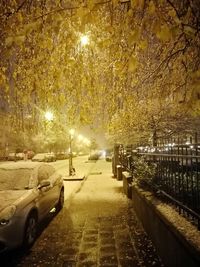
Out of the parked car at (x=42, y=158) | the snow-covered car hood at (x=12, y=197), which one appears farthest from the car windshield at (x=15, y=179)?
the parked car at (x=42, y=158)

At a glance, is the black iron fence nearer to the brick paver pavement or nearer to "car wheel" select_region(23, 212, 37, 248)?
the brick paver pavement

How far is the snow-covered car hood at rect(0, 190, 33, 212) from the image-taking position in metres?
6.91

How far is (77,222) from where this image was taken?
9336 millimetres

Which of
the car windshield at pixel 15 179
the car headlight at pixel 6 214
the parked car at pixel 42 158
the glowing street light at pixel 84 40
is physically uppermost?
the glowing street light at pixel 84 40

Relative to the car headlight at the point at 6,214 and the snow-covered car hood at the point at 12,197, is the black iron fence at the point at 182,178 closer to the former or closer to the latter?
the snow-covered car hood at the point at 12,197

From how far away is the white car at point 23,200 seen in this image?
651cm

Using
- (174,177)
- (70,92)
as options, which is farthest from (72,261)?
(70,92)

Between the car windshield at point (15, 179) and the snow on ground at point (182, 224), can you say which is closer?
the snow on ground at point (182, 224)

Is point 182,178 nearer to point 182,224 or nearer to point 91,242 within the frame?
point 182,224

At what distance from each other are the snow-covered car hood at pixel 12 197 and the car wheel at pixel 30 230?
0.45 metres

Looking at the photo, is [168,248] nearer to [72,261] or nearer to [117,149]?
[72,261]

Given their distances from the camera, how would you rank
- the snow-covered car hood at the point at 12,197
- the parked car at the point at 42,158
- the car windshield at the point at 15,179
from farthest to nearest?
Result: 1. the parked car at the point at 42,158
2. the car windshield at the point at 15,179
3. the snow-covered car hood at the point at 12,197

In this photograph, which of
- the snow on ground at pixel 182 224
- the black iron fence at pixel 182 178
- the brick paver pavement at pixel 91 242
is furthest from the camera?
the brick paver pavement at pixel 91 242

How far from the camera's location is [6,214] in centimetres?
652
